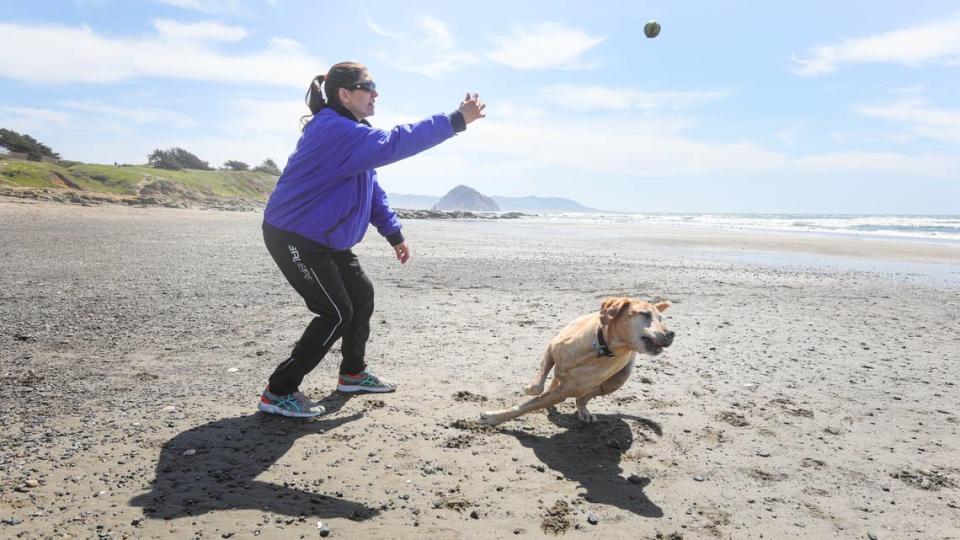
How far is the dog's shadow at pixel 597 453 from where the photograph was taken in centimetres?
357

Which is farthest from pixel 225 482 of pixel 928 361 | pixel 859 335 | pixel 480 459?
pixel 859 335

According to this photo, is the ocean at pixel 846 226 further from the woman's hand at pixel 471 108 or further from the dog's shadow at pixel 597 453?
the woman's hand at pixel 471 108

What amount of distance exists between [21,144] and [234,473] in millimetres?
52129

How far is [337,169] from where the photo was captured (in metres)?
4.10

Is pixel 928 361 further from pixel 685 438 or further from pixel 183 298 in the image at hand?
pixel 183 298

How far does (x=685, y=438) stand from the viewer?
448 centimetres

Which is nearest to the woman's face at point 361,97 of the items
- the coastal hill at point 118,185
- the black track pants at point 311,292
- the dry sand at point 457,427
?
the black track pants at point 311,292

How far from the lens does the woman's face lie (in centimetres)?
431

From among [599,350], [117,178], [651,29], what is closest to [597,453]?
[599,350]

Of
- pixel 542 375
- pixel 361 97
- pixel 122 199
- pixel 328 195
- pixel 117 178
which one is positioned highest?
pixel 117 178

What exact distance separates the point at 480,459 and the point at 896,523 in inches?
97.2

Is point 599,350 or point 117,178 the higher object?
point 117,178

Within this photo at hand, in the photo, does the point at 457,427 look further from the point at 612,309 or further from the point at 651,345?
the point at 651,345

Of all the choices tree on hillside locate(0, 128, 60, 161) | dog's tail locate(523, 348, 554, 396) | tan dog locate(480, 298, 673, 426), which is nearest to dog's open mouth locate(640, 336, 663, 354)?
tan dog locate(480, 298, 673, 426)
